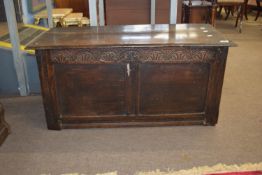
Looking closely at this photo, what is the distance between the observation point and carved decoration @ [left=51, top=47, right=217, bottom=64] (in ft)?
6.08

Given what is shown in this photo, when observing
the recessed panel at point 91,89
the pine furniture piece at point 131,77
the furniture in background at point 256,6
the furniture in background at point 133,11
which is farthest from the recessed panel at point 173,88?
the furniture in background at point 256,6

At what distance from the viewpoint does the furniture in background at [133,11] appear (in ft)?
10.4

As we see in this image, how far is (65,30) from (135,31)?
2.11 ft

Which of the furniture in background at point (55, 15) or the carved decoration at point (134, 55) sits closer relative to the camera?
the carved decoration at point (134, 55)

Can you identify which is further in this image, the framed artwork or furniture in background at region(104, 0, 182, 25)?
the framed artwork

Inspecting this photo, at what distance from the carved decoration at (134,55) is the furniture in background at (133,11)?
1.48m

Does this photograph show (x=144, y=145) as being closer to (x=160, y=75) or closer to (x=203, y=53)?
(x=160, y=75)

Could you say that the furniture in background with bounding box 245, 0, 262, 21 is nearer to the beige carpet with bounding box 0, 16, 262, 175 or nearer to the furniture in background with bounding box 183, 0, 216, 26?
the furniture in background with bounding box 183, 0, 216, 26

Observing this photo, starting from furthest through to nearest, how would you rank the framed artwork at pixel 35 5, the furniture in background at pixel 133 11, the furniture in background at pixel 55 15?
1. the furniture in background at pixel 55 15
2. the framed artwork at pixel 35 5
3. the furniture in background at pixel 133 11

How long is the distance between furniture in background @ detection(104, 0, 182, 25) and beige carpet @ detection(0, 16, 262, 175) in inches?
56.3

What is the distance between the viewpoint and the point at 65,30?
232cm

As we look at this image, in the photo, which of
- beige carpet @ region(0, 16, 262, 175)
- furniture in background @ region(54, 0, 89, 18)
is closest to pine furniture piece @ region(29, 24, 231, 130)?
beige carpet @ region(0, 16, 262, 175)

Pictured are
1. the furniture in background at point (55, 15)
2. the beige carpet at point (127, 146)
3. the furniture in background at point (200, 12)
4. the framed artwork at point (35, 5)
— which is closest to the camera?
the beige carpet at point (127, 146)

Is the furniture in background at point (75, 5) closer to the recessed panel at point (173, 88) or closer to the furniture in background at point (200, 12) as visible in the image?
the furniture in background at point (200, 12)
